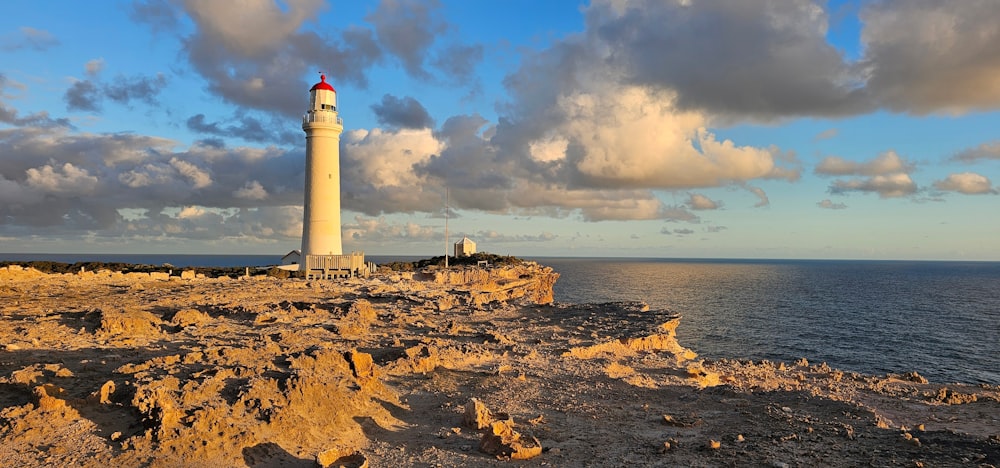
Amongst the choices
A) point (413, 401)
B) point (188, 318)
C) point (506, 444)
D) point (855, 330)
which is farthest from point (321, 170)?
point (855, 330)

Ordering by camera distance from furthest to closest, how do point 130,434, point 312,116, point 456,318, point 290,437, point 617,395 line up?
point 312,116
point 456,318
point 617,395
point 290,437
point 130,434

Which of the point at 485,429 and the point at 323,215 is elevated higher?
the point at 323,215

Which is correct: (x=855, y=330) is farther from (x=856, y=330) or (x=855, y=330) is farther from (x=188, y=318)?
(x=188, y=318)

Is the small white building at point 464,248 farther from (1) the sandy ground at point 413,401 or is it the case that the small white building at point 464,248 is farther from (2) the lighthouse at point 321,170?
(1) the sandy ground at point 413,401

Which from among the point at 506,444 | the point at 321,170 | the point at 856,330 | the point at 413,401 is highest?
the point at 321,170

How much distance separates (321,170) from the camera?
4434 cm

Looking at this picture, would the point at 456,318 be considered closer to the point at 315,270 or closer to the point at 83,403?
the point at 83,403

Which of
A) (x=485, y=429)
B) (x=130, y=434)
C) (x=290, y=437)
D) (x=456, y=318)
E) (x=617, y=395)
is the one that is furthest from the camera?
(x=456, y=318)

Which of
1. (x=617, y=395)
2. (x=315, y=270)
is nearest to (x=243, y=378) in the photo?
(x=617, y=395)

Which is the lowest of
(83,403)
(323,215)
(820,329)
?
(820,329)

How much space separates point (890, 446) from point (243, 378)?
1298cm

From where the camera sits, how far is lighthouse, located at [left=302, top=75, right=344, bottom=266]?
43.9m

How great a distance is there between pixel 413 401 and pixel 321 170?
3439 centimetres

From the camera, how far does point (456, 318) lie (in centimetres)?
2744
